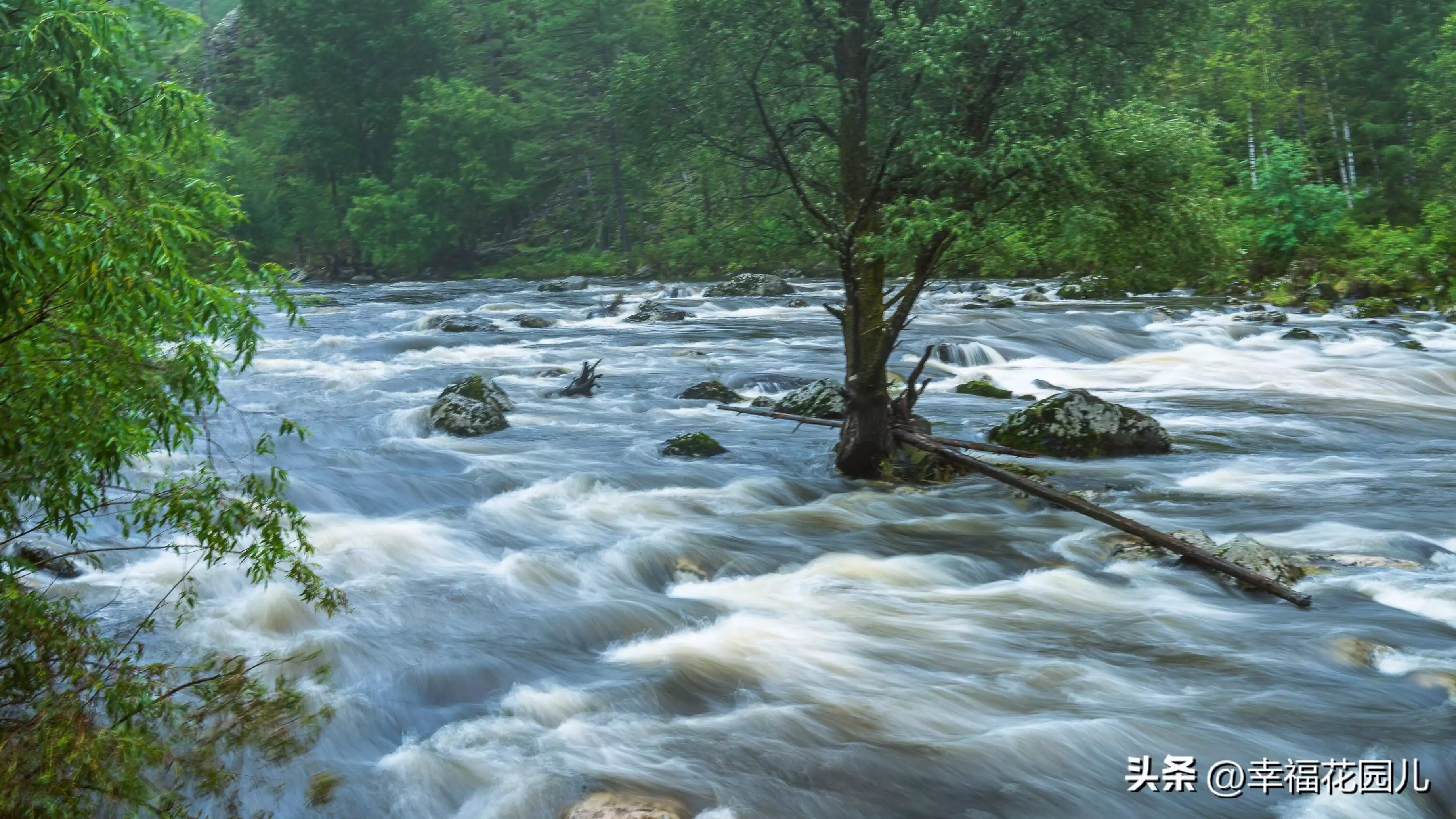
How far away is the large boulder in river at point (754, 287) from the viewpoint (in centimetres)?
3888

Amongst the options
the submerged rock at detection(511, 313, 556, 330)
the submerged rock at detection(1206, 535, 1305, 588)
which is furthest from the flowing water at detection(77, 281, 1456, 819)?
the submerged rock at detection(511, 313, 556, 330)

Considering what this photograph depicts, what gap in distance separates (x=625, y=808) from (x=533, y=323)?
84.2 ft

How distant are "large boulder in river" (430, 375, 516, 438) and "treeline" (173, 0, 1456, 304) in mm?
4083

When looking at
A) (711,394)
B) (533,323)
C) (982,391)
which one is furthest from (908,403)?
(533,323)

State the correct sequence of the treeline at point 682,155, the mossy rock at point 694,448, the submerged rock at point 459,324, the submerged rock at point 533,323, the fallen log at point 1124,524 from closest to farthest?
the fallen log at point 1124,524, the treeline at point 682,155, the mossy rock at point 694,448, the submerged rock at point 459,324, the submerged rock at point 533,323

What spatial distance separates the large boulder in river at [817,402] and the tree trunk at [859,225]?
2.92 metres

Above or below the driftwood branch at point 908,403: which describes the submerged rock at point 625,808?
below

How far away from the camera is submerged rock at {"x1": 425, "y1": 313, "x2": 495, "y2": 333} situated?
29.3 meters

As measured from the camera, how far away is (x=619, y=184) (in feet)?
176

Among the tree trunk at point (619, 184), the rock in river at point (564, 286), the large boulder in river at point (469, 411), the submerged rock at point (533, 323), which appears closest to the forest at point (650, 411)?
the large boulder in river at point (469, 411)

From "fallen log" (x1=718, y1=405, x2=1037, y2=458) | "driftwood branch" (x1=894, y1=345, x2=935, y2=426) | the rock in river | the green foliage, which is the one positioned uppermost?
the green foliage

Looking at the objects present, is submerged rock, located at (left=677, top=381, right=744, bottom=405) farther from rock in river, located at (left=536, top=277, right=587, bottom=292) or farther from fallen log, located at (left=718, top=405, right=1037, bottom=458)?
rock in river, located at (left=536, top=277, right=587, bottom=292)

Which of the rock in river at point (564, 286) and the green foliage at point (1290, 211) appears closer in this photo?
the green foliage at point (1290, 211)

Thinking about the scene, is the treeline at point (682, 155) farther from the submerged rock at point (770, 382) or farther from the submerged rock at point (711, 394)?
the submerged rock at point (711, 394)
